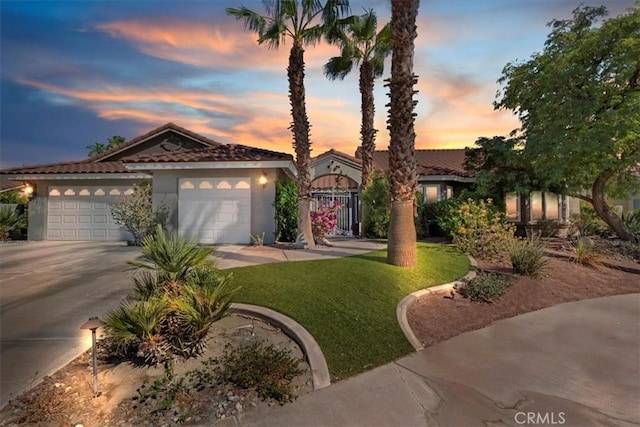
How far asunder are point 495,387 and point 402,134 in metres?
6.09

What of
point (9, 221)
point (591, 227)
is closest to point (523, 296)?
point (591, 227)

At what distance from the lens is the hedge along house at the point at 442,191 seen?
57.8ft

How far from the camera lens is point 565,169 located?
1332cm

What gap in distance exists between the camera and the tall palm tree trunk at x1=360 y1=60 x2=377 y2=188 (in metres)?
16.7

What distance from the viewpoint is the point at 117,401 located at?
3746 millimetres

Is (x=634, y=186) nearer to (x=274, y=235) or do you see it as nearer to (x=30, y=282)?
(x=274, y=235)

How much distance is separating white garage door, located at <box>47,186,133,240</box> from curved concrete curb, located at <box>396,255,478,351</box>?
14.8 meters

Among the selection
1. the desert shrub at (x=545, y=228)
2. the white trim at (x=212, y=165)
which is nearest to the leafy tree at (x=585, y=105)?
the desert shrub at (x=545, y=228)

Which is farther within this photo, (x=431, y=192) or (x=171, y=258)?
(x=431, y=192)

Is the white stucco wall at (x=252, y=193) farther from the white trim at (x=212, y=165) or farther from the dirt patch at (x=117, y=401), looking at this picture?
the dirt patch at (x=117, y=401)

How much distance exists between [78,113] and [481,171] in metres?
17.5

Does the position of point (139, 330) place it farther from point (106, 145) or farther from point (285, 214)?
point (106, 145)

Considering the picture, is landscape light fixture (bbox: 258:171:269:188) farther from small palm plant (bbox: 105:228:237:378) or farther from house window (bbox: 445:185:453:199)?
house window (bbox: 445:185:453:199)

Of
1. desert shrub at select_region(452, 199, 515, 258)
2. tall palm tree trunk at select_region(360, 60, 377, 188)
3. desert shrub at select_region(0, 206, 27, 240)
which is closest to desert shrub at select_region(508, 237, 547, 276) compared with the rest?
desert shrub at select_region(452, 199, 515, 258)
